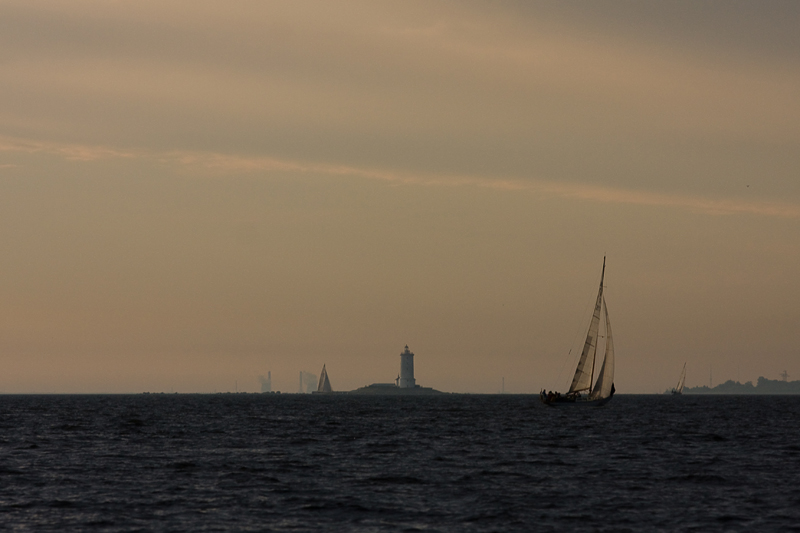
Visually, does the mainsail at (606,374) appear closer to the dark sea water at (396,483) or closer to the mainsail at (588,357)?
the mainsail at (588,357)

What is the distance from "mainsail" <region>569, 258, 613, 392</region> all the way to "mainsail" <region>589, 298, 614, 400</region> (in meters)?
1.41

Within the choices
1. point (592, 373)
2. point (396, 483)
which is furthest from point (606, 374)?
point (396, 483)

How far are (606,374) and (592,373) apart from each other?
2.51m

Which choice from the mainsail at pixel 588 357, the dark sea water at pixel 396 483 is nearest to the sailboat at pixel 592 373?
the mainsail at pixel 588 357

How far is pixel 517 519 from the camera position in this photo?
116ft

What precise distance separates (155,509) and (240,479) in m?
9.59

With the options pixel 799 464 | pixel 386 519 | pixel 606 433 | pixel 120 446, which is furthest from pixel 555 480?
pixel 606 433

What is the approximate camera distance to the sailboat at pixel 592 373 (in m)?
142

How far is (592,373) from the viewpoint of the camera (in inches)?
5704

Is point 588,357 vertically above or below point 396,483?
above

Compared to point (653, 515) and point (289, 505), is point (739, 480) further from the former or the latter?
point (289, 505)

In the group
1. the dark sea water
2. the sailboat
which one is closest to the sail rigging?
the sailboat

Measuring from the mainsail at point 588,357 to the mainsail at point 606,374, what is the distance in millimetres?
1408

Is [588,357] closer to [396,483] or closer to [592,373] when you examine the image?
[592,373]
